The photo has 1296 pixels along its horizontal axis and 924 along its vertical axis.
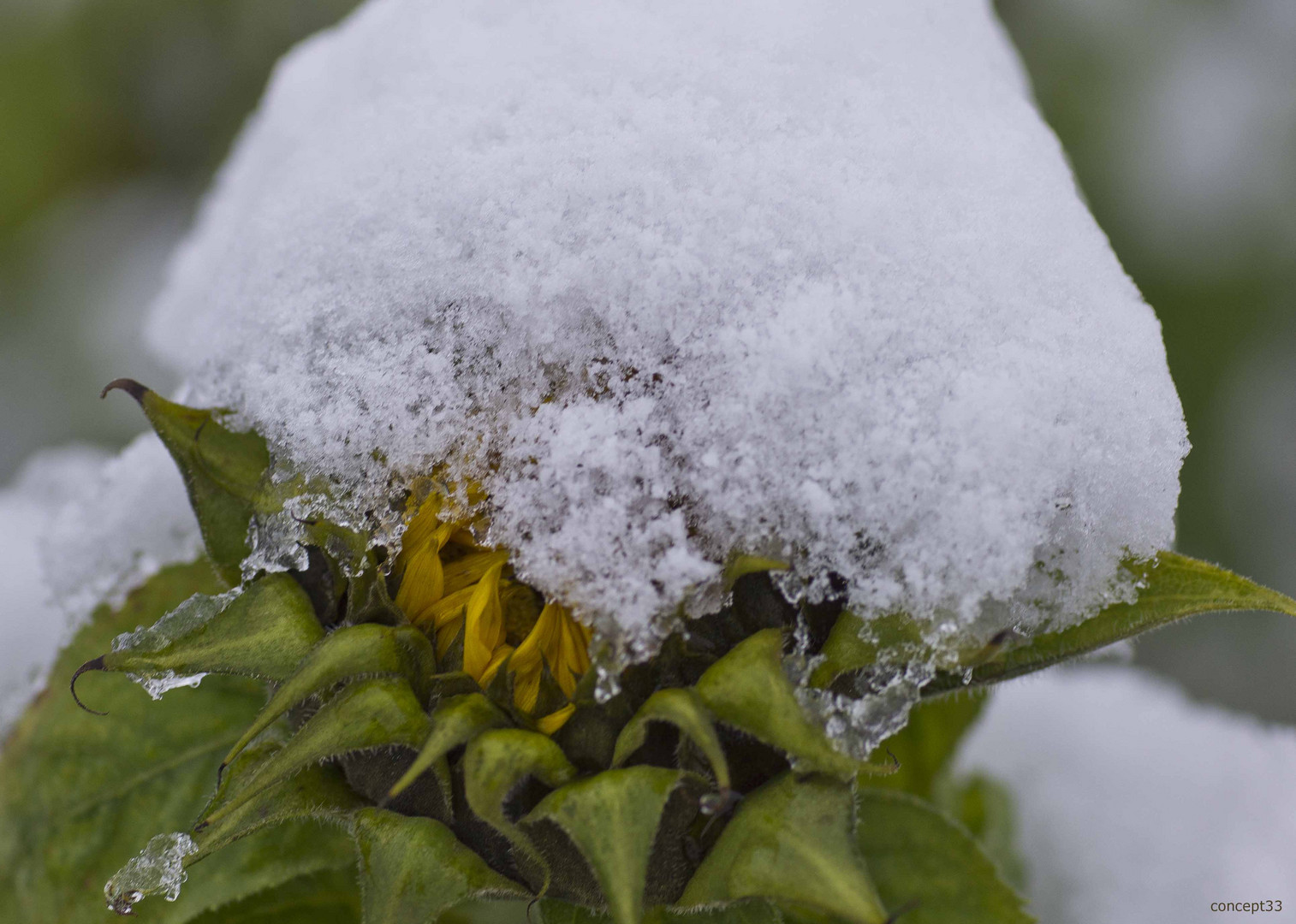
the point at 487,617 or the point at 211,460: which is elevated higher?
the point at 211,460

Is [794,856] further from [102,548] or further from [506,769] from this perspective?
[102,548]

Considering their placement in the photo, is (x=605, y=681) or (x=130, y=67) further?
(x=130, y=67)

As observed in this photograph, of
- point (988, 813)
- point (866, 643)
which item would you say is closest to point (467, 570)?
point (866, 643)

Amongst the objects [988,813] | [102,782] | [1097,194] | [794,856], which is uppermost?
[794,856]

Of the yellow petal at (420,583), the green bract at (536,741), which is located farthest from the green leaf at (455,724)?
the yellow petal at (420,583)

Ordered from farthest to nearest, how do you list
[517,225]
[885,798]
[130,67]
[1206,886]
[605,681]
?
1. [130,67]
2. [1206,886]
3. [885,798]
4. [517,225]
5. [605,681]

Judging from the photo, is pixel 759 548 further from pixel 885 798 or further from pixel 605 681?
pixel 885 798

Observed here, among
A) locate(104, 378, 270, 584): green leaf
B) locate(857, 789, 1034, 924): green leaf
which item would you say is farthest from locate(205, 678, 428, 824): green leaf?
locate(857, 789, 1034, 924): green leaf

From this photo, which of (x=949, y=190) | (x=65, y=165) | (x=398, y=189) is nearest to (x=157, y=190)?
(x=65, y=165)
